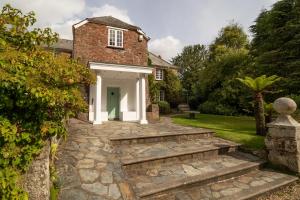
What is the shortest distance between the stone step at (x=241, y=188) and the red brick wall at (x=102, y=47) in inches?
419

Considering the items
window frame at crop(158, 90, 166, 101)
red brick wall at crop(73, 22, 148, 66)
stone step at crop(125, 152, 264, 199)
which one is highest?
red brick wall at crop(73, 22, 148, 66)

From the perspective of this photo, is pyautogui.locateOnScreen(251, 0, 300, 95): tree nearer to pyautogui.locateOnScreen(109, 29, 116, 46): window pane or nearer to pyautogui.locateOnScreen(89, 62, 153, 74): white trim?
pyautogui.locateOnScreen(89, 62, 153, 74): white trim

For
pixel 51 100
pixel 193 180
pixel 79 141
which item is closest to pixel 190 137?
pixel 193 180

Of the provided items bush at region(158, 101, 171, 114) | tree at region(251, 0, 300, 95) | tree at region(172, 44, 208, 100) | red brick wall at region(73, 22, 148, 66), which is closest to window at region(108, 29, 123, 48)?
red brick wall at region(73, 22, 148, 66)

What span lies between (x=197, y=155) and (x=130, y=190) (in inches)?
115

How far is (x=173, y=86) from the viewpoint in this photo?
27344mm

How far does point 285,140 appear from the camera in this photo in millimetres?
6309

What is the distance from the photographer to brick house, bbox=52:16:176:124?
43.0 ft

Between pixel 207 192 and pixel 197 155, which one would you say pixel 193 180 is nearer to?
pixel 207 192

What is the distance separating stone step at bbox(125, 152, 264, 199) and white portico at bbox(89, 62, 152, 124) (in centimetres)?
655

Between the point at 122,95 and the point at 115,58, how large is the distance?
8.81 ft

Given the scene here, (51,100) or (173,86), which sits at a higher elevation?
(173,86)

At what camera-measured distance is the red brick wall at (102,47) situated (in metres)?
13.6

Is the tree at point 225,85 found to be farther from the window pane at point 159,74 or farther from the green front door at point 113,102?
the green front door at point 113,102
